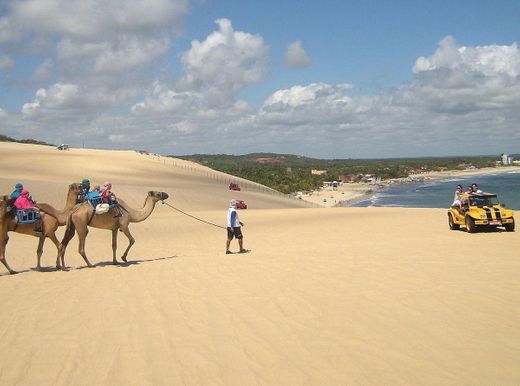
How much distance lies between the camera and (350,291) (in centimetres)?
900

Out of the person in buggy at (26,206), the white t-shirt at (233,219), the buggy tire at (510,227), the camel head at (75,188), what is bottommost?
the buggy tire at (510,227)

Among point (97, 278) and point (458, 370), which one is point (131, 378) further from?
point (97, 278)

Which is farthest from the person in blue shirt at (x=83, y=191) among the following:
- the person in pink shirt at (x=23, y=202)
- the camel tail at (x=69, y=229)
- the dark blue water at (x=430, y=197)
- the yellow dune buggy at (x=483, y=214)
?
the dark blue water at (x=430, y=197)

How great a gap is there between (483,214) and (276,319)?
1323 centimetres

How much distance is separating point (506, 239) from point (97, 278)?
1324 cm

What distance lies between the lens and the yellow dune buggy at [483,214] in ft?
58.5

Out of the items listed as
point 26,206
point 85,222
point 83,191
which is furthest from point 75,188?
Result: point 26,206

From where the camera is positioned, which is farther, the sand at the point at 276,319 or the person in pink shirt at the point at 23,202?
the person in pink shirt at the point at 23,202

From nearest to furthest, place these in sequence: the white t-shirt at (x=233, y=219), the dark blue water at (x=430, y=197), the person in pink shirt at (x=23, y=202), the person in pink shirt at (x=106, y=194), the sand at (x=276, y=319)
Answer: the sand at (x=276, y=319), the person in pink shirt at (x=23, y=202), the person in pink shirt at (x=106, y=194), the white t-shirt at (x=233, y=219), the dark blue water at (x=430, y=197)

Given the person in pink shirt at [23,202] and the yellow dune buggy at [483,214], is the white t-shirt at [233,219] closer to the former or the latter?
the person in pink shirt at [23,202]

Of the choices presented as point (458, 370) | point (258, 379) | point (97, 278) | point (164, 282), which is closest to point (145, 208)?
point (97, 278)

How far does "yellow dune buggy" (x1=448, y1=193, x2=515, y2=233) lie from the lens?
1784cm

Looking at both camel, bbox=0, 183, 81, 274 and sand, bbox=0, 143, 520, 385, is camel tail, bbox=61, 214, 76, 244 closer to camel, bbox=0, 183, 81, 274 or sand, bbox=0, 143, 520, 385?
camel, bbox=0, 183, 81, 274

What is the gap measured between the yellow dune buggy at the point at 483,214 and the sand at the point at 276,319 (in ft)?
10.1
